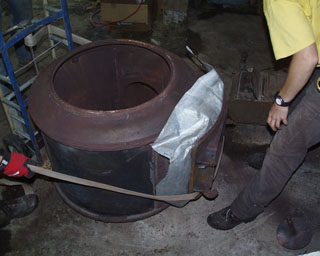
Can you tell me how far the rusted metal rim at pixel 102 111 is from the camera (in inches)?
70.6

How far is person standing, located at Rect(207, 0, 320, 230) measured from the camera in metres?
1.49

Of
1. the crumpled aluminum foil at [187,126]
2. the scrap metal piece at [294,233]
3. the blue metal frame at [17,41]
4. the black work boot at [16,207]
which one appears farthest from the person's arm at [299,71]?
the black work boot at [16,207]

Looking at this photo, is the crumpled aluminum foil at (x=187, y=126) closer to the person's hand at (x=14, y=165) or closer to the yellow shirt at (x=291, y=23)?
the yellow shirt at (x=291, y=23)

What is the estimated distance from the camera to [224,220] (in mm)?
2275

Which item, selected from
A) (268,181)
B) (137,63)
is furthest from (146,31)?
(268,181)

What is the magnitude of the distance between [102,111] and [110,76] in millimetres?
839

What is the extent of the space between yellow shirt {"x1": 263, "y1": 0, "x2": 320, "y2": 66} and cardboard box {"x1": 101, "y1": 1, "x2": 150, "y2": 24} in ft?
9.19

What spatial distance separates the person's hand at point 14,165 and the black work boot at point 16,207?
49 centimetres

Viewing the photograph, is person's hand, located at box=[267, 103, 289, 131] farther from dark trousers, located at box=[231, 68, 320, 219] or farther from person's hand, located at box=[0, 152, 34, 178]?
person's hand, located at box=[0, 152, 34, 178]

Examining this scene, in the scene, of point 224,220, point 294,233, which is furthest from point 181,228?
point 294,233

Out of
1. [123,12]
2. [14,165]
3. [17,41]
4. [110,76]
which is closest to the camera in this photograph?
[14,165]

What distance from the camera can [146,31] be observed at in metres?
4.33

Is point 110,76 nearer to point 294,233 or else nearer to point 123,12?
point 294,233

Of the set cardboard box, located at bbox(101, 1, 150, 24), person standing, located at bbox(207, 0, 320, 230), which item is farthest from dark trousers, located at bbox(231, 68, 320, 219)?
cardboard box, located at bbox(101, 1, 150, 24)
